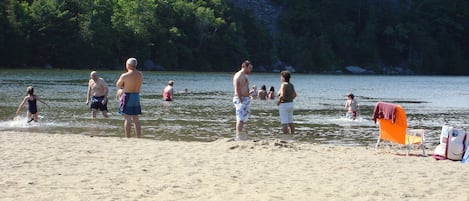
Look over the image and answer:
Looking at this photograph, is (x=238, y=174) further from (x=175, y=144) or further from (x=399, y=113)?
(x=399, y=113)

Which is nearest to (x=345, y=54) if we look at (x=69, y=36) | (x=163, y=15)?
(x=163, y=15)

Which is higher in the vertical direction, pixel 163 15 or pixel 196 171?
pixel 163 15

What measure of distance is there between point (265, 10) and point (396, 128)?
112 metres

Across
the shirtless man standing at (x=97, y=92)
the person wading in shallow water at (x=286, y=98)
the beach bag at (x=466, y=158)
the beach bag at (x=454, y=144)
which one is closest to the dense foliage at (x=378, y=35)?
the shirtless man standing at (x=97, y=92)

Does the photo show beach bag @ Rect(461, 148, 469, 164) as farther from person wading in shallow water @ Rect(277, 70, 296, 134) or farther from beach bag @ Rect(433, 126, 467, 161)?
person wading in shallow water @ Rect(277, 70, 296, 134)

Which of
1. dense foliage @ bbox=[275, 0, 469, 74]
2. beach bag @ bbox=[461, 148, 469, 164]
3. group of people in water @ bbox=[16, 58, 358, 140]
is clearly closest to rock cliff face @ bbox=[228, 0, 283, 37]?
dense foliage @ bbox=[275, 0, 469, 74]

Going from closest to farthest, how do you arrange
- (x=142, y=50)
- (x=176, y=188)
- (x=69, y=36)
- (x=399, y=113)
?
(x=176, y=188) < (x=399, y=113) < (x=69, y=36) < (x=142, y=50)

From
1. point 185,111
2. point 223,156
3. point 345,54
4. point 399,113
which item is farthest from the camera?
point 345,54

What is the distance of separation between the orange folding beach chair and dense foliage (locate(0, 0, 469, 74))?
66.2 m

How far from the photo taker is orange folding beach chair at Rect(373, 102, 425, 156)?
12992mm

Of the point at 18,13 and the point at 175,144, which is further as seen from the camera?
the point at 18,13

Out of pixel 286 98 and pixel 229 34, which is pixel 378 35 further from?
pixel 286 98

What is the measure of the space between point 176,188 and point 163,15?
3428 inches

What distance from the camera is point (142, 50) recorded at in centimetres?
8769
